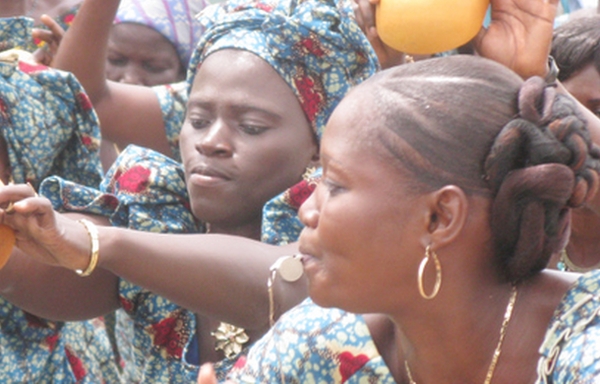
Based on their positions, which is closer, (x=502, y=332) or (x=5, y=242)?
(x=502, y=332)

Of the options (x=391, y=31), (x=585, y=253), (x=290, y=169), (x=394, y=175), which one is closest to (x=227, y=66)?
(x=290, y=169)

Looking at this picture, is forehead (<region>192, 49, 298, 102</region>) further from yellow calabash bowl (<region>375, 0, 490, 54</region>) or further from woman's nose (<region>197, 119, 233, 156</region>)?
yellow calabash bowl (<region>375, 0, 490, 54</region>)

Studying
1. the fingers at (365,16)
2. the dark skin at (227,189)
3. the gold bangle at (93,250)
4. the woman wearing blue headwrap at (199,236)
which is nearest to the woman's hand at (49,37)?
the woman wearing blue headwrap at (199,236)

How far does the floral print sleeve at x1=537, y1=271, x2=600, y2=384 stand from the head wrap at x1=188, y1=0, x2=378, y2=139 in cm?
104

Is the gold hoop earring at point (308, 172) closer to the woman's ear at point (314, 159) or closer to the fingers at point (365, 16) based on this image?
the woman's ear at point (314, 159)

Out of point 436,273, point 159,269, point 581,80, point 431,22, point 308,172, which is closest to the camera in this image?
point 436,273

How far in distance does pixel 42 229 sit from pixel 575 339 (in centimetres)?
108

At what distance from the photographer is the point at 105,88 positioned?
159 inches

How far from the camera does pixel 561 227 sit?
2291 millimetres

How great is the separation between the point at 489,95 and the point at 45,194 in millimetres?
1297

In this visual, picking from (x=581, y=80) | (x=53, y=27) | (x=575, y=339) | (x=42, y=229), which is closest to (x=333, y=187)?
(x=575, y=339)

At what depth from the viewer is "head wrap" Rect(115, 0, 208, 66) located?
4609 mm

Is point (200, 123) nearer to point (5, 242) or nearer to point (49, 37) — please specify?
point (5, 242)

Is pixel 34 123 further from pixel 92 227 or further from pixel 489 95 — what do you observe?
pixel 489 95
